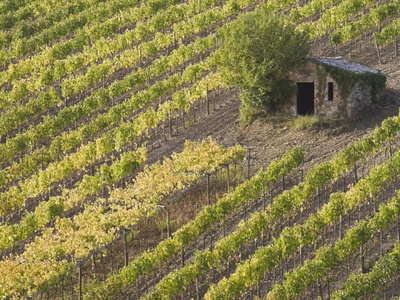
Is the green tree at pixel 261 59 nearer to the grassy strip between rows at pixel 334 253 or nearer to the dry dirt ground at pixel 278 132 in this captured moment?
the dry dirt ground at pixel 278 132

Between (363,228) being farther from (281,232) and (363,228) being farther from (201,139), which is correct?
(201,139)

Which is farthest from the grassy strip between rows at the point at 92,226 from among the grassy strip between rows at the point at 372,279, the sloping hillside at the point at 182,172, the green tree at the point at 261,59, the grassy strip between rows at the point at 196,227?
the grassy strip between rows at the point at 372,279

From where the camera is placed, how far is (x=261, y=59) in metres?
62.7

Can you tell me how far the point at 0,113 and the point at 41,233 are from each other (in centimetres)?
1581

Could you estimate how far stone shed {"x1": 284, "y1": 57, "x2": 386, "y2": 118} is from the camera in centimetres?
6231

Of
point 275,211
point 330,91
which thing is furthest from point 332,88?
point 275,211

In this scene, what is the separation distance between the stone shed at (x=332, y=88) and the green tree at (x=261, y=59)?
55 centimetres

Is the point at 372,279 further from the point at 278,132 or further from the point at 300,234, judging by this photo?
the point at 278,132

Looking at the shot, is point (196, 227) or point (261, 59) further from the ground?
point (261, 59)

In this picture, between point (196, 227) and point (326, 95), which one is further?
point (326, 95)

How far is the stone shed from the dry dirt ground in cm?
65

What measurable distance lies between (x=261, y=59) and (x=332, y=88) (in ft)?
11.7

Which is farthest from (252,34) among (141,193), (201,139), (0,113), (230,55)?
(0,113)

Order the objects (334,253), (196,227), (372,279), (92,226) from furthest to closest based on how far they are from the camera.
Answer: (92,226) → (196,227) → (334,253) → (372,279)
